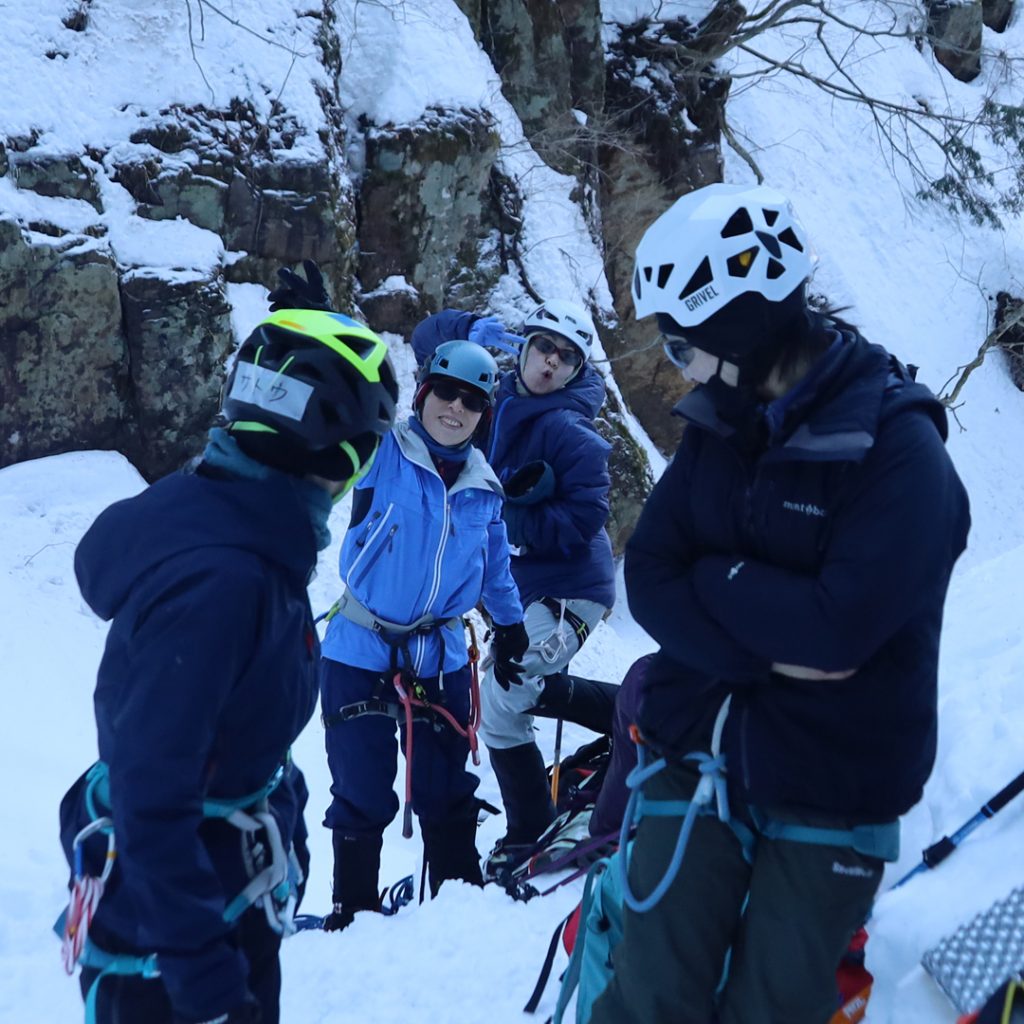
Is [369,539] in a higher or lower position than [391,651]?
higher

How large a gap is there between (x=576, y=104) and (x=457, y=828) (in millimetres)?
12347

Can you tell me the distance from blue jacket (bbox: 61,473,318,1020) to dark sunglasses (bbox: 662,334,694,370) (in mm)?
922

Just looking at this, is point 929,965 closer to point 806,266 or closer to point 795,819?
point 795,819

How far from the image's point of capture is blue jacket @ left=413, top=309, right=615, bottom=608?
4688 millimetres

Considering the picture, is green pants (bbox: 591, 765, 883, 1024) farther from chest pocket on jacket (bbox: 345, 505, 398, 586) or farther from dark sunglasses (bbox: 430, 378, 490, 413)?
dark sunglasses (bbox: 430, 378, 490, 413)

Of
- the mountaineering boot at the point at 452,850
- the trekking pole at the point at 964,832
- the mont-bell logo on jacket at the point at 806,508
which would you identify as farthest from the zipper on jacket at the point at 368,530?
the trekking pole at the point at 964,832

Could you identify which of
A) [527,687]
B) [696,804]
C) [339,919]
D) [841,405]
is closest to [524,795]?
[527,687]

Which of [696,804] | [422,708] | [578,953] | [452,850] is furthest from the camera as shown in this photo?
[452,850]

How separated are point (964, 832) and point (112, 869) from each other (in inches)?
95.6

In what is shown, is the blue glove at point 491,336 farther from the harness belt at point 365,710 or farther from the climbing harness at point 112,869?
the climbing harness at point 112,869

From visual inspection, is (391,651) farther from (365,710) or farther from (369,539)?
(369,539)

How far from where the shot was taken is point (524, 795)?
4602 millimetres

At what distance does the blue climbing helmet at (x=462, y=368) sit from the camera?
150 inches

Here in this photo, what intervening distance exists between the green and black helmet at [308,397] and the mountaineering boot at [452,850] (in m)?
2.38
